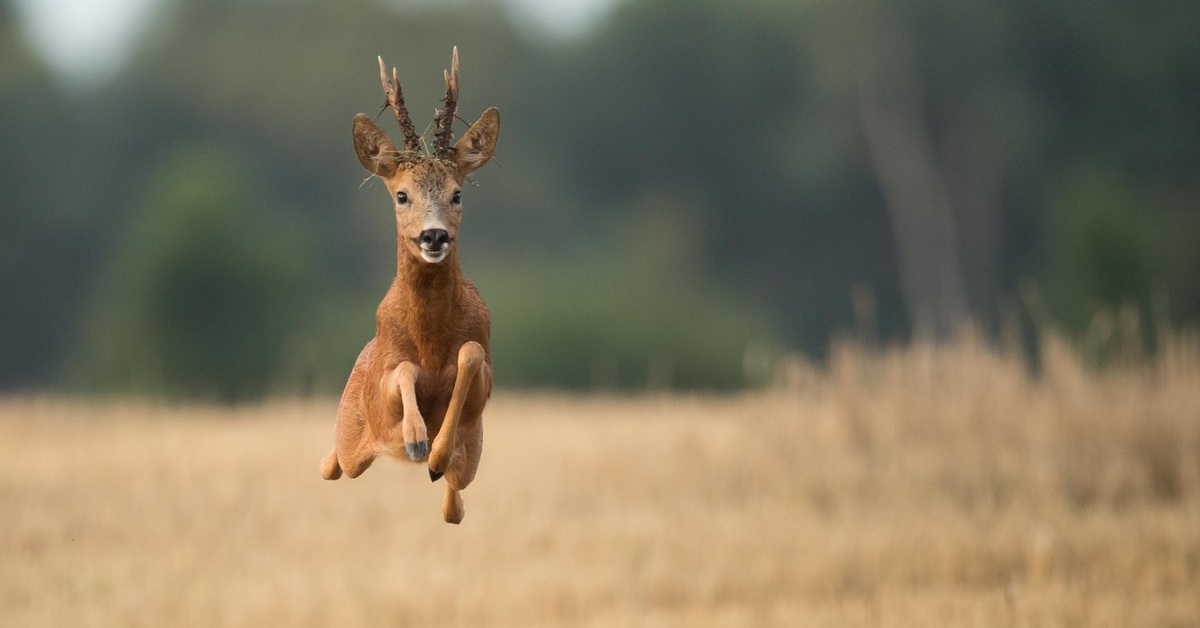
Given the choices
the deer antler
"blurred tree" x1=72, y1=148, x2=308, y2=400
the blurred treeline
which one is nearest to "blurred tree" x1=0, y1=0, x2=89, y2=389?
the blurred treeline

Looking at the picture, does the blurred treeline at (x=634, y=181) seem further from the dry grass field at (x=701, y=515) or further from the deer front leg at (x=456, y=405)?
the deer front leg at (x=456, y=405)

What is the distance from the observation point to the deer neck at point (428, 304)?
2.89 metres

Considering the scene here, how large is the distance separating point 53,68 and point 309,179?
675 inches

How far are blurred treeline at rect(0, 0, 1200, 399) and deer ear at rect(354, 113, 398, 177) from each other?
51.3m

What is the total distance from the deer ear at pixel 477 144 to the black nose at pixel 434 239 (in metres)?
0.17

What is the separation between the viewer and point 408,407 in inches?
115

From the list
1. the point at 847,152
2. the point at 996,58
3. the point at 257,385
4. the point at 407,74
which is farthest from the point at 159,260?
the point at 996,58

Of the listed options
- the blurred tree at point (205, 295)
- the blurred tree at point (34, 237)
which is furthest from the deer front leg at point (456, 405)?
the blurred tree at point (34, 237)

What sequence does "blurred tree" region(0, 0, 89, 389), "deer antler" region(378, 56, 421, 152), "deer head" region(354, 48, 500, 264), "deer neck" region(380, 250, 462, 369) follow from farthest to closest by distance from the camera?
"blurred tree" region(0, 0, 89, 389)
"deer neck" region(380, 250, 462, 369)
"deer head" region(354, 48, 500, 264)
"deer antler" region(378, 56, 421, 152)

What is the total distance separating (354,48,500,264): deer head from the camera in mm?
2777

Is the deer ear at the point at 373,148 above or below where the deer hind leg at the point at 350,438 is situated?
above

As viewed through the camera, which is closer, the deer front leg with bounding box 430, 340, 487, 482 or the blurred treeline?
the deer front leg with bounding box 430, 340, 487, 482

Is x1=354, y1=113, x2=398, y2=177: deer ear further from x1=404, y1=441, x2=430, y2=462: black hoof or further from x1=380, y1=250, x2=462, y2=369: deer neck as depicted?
x1=404, y1=441, x2=430, y2=462: black hoof

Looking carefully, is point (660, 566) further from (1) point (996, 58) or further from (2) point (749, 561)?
(1) point (996, 58)
